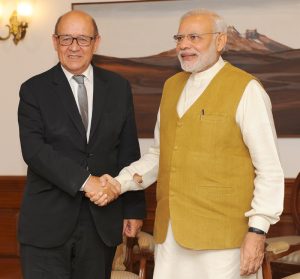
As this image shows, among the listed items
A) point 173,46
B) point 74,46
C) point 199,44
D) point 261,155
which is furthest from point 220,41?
point 173,46

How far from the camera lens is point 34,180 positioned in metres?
2.93

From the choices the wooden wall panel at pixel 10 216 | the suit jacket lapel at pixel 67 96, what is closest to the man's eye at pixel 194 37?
the suit jacket lapel at pixel 67 96

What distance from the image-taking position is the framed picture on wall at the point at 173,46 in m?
4.55

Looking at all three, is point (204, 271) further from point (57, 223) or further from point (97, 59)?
point (97, 59)

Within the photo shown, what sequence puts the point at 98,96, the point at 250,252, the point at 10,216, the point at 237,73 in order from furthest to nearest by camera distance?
the point at 10,216 → the point at 98,96 → the point at 237,73 → the point at 250,252

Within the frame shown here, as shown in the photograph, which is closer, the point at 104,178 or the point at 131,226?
the point at 104,178

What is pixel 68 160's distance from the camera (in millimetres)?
2826

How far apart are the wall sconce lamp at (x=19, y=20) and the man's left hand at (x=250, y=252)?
9.85ft

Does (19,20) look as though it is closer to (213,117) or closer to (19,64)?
(19,64)

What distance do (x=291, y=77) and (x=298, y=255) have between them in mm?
1244

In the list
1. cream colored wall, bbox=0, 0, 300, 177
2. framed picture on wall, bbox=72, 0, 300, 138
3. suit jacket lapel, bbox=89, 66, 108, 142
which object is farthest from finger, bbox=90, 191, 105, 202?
cream colored wall, bbox=0, 0, 300, 177

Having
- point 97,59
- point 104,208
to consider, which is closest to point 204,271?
point 104,208

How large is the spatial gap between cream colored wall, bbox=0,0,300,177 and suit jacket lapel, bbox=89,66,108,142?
200cm

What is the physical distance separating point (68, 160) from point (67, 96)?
12.2 inches
